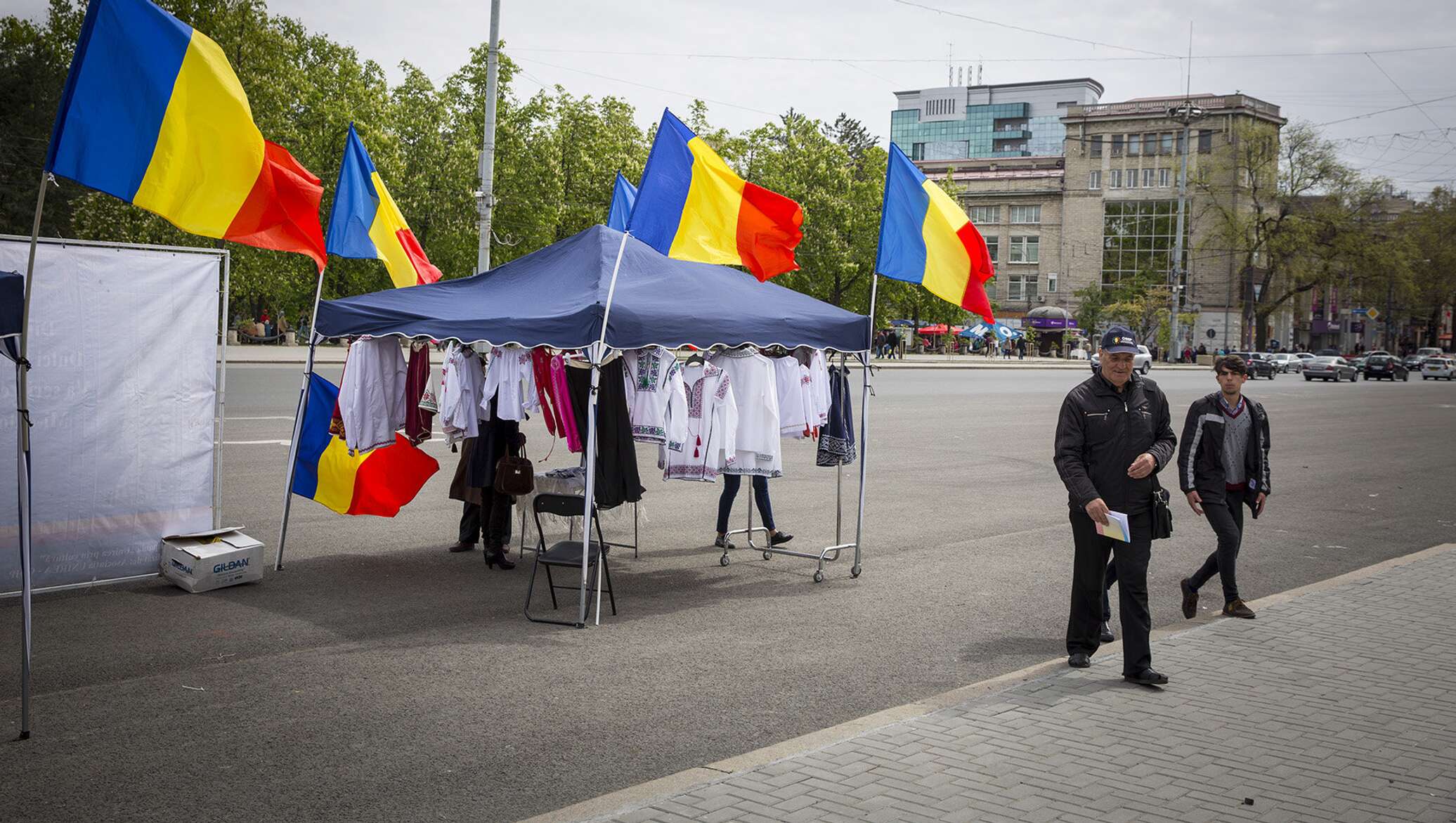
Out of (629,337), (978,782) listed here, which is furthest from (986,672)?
(629,337)

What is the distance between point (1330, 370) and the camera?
6581 cm

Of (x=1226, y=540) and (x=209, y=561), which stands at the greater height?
(x=1226, y=540)

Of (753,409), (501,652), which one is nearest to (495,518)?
(753,409)

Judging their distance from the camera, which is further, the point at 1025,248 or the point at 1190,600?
the point at 1025,248

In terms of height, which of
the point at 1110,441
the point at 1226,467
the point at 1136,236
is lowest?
the point at 1226,467

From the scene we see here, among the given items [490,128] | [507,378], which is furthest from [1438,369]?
[507,378]

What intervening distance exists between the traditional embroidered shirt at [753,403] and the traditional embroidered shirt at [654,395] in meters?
0.51

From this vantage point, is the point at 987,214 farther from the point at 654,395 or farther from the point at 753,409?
the point at 654,395

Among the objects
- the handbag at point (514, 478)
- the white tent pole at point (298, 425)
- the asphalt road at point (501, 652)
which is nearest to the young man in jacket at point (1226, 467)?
the asphalt road at point (501, 652)

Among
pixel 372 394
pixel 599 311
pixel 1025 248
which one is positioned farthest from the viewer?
pixel 1025 248

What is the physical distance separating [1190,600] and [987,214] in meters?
106

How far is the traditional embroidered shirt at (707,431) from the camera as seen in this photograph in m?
9.27

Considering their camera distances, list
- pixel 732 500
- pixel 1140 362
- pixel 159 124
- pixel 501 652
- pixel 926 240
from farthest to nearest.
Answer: pixel 1140 362, pixel 732 500, pixel 926 240, pixel 501 652, pixel 159 124

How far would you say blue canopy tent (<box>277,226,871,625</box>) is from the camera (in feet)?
27.2
